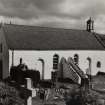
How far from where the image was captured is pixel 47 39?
102ft

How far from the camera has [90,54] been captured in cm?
3359

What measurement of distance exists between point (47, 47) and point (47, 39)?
8.57ft

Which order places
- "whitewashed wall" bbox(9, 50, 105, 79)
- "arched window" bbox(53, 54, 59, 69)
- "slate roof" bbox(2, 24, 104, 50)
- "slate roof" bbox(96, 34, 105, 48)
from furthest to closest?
"slate roof" bbox(96, 34, 105, 48) → "arched window" bbox(53, 54, 59, 69) → "slate roof" bbox(2, 24, 104, 50) → "whitewashed wall" bbox(9, 50, 105, 79)

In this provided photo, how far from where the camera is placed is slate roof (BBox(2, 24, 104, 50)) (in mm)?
27531

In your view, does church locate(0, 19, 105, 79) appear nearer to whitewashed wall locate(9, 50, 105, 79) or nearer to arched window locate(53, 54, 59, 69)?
whitewashed wall locate(9, 50, 105, 79)

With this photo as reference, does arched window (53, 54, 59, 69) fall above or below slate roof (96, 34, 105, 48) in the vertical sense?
below

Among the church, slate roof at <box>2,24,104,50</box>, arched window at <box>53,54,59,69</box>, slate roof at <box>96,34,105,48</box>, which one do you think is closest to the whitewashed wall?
the church

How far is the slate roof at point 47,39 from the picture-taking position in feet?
90.3

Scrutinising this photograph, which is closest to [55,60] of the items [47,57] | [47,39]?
[47,57]

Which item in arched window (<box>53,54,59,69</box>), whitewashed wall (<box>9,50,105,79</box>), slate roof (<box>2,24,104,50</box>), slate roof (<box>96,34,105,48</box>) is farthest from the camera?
slate roof (<box>96,34,105,48</box>)

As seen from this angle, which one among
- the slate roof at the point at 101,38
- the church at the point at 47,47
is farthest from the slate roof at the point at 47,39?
the slate roof at the point at 101,38

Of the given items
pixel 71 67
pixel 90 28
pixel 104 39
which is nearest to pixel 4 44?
pixel 71 67

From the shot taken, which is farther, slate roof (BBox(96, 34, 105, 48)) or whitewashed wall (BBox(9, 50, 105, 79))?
slate roof (BBox(96, 34, 105, 48))

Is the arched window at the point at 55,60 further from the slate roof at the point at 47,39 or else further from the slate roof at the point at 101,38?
the slate roof at the point at 101,38
